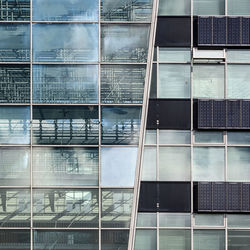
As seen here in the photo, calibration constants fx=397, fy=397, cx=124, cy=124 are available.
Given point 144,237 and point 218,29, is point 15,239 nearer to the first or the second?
point 144,237

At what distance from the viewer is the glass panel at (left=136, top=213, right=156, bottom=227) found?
1381 cm

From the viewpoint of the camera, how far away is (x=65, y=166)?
45.4 feet

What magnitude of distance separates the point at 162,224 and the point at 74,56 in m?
6.64

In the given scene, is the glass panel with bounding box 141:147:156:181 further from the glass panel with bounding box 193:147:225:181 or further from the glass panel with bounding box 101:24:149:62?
the glass panel with bounding box 101:24:149:62

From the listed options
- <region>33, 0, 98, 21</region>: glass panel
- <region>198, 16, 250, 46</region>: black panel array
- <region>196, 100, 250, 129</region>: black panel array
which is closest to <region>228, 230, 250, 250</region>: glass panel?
<region>196, 100, 250, 129</region>: black panel array

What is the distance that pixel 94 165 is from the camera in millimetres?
13852

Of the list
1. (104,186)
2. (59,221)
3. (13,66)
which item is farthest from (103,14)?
(59,221)

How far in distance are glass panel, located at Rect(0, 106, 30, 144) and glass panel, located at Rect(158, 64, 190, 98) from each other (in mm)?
4785

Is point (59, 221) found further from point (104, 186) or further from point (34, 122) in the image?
point (34, 122)

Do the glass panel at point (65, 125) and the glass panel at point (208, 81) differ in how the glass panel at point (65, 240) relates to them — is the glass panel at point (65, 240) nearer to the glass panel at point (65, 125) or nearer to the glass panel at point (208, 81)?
the glass panel at point (65, 125)

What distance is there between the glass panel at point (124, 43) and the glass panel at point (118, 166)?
3.20 metres

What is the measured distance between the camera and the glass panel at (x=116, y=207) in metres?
13.7

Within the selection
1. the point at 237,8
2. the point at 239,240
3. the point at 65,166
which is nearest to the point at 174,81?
the point at 237,8

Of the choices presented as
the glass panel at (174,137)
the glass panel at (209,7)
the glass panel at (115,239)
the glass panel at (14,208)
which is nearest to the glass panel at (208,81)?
the glass panel at (174,137)
